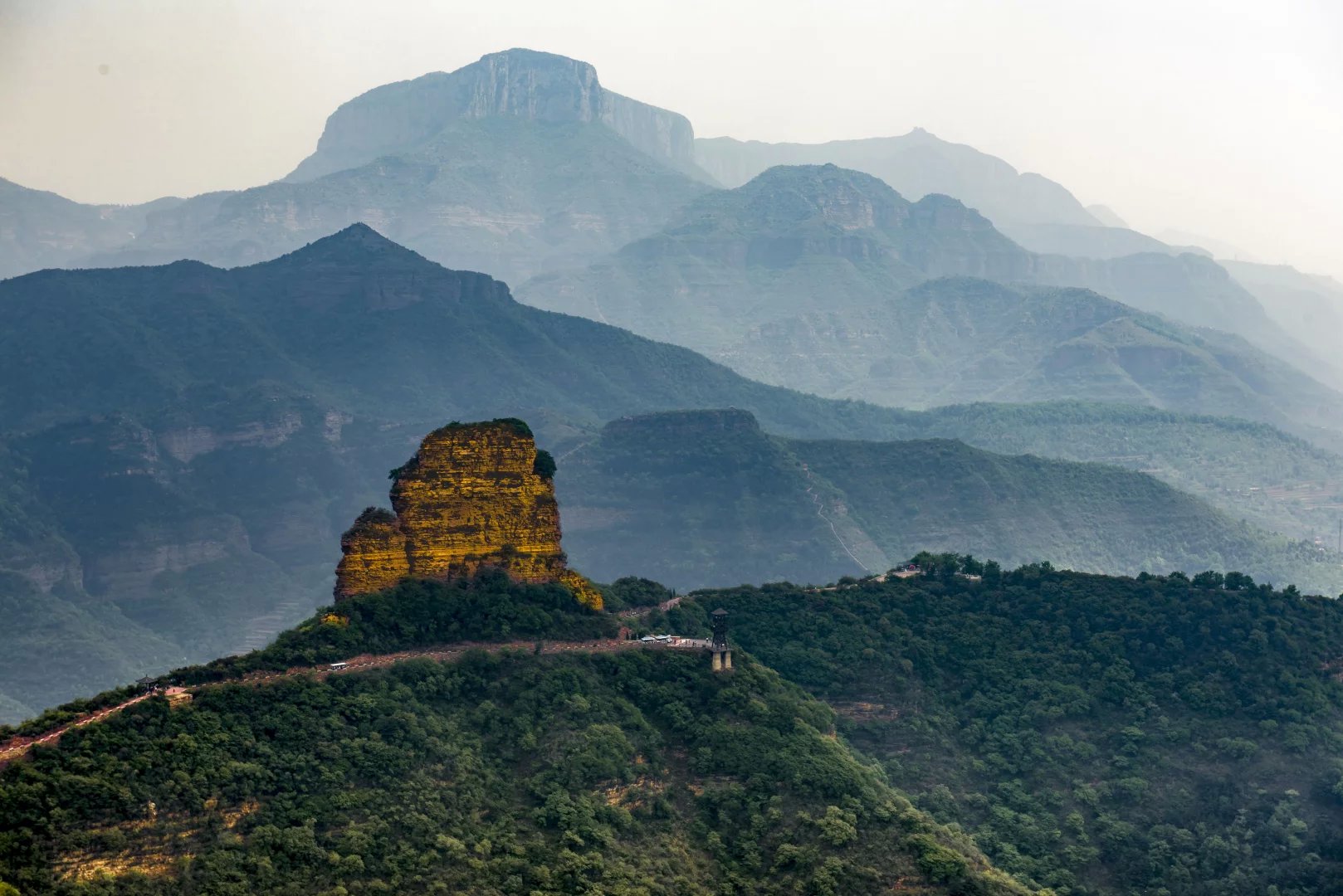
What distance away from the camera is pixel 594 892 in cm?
7412

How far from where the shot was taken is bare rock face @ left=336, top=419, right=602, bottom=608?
96.8 m

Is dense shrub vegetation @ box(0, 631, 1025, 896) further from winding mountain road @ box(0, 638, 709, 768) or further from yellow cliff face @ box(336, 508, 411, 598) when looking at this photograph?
yellow cliff face @ box(336, 508, 411, 598)

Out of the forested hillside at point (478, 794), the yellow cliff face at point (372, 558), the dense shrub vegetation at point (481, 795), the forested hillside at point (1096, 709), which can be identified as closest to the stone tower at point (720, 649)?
the forested hillside at point (478, 794)

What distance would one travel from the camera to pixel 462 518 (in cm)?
9844

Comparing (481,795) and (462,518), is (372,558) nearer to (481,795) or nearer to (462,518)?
(462,518)

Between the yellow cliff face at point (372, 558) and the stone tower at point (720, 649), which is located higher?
the yellow cliff face at point (372, 558)

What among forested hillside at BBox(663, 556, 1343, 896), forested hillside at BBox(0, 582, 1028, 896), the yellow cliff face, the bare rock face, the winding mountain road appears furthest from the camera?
the bare rock face

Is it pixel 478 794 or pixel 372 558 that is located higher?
pixel 372 558

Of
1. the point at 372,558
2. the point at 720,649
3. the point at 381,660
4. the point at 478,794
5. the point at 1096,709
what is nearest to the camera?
the point at 478,794

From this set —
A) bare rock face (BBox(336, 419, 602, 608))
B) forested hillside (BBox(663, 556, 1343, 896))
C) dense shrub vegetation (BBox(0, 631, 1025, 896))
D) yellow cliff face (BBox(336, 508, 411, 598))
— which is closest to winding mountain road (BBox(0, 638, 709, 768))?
dense shrub vegetation (BBox(0, 631, 1025, 896))

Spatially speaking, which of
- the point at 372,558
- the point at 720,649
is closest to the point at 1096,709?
the point at 720,649

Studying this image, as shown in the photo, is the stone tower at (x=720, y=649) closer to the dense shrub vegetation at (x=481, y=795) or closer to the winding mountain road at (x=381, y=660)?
the dense shrub vegetation at (x=481, y=795)

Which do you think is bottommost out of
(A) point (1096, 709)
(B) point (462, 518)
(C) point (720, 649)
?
(A) point (1096, 709)

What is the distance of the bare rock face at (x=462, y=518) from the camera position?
96812 mm
